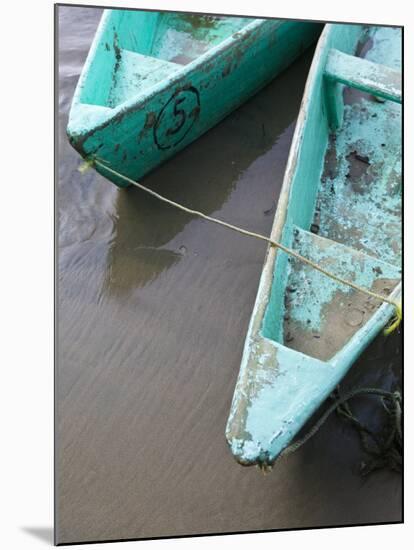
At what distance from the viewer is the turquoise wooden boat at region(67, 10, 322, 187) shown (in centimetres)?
243

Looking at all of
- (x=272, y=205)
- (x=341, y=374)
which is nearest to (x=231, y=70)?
(x=272, y=205)

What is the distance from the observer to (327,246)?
2.28 metres

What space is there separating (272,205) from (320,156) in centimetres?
28

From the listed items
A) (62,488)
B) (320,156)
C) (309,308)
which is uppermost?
(320,156)

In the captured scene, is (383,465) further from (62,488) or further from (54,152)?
(54,152)

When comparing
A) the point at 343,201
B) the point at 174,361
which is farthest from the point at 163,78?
the point at 174,361

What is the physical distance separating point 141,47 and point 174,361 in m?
1.48

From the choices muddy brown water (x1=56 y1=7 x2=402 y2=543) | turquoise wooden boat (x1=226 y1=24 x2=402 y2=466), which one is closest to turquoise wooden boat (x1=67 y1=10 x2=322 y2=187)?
muddy brown water (x1=56 y1=7 x2=402 y2=543)

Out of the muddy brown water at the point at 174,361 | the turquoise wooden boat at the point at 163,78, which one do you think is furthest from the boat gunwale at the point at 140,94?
the muddy brown water at the point at 174,361

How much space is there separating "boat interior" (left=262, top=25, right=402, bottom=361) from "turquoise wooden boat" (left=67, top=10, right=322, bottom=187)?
0.34 m

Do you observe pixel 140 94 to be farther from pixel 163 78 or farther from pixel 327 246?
pixel 327 246

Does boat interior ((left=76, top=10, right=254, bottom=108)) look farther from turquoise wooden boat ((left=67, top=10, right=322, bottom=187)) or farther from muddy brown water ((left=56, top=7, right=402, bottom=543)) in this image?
muddy brown water ((left=56, top=7, right=402, bottom=543))

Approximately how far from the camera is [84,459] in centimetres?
216

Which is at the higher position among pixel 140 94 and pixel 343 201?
pixel 140 94
